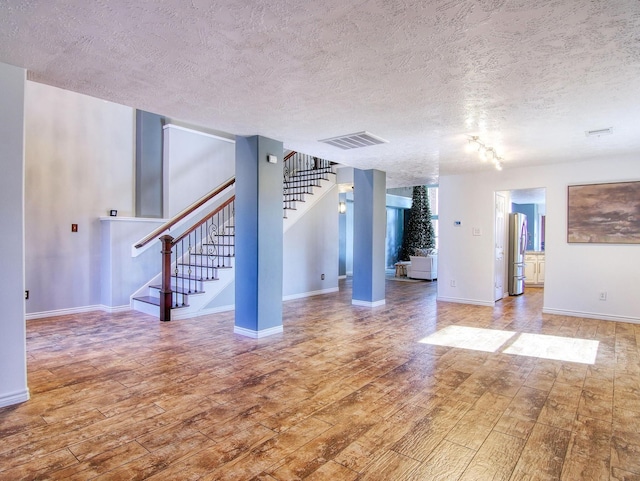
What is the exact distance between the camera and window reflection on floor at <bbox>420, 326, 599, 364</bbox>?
3.93m

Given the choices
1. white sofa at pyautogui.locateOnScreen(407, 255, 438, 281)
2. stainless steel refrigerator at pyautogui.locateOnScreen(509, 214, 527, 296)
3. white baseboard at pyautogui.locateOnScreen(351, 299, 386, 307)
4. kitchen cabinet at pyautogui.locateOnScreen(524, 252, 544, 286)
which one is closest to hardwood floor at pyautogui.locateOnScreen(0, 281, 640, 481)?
white baseboard at pyautogui.locateOnScreen(351, 299, 386, 307)

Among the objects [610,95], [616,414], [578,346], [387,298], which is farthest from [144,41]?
[387,298]

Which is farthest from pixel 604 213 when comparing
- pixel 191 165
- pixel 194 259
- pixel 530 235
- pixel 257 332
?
pixel 191 165

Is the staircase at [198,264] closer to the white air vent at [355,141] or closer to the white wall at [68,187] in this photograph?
the white wall at [68,187]

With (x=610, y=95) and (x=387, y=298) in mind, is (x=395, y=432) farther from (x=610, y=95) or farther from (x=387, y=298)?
(x=387, y=298)

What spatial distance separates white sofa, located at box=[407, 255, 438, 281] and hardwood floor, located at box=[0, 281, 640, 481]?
19.4 feet

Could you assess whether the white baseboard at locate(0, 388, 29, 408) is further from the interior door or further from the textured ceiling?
the interior door

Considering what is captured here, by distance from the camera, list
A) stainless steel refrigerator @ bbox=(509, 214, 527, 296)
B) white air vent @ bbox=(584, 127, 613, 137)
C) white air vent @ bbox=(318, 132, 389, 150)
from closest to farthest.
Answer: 1. white air vent @ bbox=(584, 127, 613, 137)
2. white air vent @ bbox=(318, 132, 389, 150)
3. stainless steel refrigerator @ bbox=(509, 214, 527, 296)

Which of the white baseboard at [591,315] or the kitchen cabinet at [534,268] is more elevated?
the kitchen cabinet at [534,268]

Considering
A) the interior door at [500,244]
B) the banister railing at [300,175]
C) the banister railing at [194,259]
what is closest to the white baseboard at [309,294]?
the banister railing at [194,259]

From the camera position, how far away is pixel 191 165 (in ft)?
23.2

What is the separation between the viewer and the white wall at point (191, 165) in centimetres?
675

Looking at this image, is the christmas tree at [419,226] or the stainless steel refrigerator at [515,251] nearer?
the stainless steel refrigerator at [515,251]

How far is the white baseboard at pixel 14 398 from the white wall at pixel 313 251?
4590 mm
